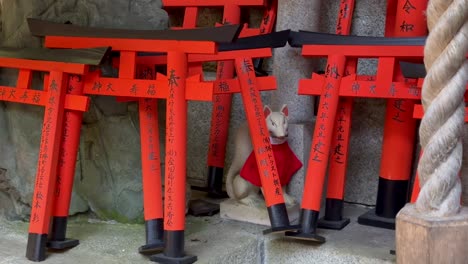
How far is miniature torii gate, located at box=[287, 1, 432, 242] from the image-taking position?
287 centimetres

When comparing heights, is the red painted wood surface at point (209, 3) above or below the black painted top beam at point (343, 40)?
above

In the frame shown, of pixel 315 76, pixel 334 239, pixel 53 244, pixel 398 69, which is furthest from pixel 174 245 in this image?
pixel 398 69

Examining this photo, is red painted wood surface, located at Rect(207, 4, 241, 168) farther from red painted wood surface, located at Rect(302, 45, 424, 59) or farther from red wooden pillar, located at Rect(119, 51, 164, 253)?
red wooden pillar, located at Rect(119, 51, 164, 253)

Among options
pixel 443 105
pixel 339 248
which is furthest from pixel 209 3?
pixel 443 105

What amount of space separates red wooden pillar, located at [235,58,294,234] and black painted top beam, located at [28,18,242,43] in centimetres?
53

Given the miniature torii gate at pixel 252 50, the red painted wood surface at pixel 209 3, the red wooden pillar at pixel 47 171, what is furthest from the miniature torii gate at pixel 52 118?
the red painted wood surface at pixel 209 3

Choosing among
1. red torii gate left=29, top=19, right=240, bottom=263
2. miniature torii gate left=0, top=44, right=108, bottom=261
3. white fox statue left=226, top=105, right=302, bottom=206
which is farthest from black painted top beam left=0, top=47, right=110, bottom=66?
white fox statue left=226, top=105, right=302, bottom=206

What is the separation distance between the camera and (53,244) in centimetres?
281

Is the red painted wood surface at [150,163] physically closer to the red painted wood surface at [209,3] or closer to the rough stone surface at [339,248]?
the rough stone surface at [339,248]

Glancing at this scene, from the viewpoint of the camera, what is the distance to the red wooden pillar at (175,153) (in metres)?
2.61

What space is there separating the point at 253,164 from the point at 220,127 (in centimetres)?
59

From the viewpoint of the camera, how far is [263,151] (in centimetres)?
301

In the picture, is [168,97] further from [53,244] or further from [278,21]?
[278,21]

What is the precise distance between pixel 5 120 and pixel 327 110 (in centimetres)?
164
